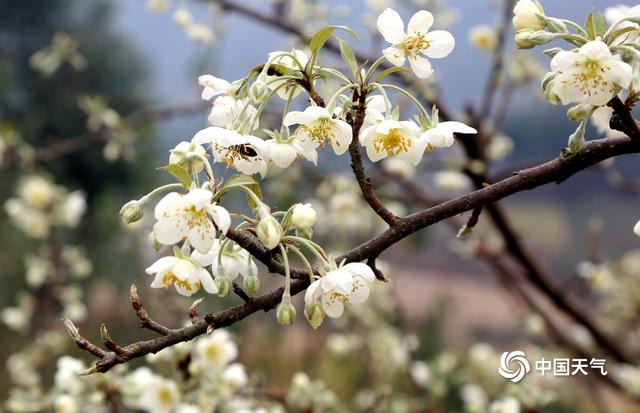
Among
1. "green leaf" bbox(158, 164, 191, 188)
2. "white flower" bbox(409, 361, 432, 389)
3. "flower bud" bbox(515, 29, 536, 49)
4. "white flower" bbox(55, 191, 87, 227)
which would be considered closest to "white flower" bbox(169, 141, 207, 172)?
"green leaf" bbox(158, 164, 191, 188)

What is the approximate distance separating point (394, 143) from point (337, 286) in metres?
0.12

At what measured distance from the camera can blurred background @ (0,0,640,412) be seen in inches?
79.0

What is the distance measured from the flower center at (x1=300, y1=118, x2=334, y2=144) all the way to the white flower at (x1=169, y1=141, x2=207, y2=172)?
8cm

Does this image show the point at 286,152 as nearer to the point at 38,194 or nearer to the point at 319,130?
the point at 319,130

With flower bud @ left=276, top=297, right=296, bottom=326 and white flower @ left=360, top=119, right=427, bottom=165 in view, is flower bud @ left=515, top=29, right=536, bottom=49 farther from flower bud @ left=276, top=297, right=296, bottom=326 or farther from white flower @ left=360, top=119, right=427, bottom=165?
flower bud @ left=276, top=297, right=296, bottom=326

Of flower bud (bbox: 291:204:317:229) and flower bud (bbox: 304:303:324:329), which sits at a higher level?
flower bud (bbox: 291:204:317:229)

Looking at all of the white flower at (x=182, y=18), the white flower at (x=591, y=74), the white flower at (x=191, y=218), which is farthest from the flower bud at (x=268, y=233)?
the white flower at (x=182, y=18)

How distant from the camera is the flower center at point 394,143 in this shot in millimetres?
517

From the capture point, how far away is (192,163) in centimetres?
45

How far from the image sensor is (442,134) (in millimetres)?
515

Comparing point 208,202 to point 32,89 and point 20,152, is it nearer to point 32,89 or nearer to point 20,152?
point 20,152

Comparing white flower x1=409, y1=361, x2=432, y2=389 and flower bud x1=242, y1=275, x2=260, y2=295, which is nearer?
flower bud x1=242, y1=275, x2=260, y2=295

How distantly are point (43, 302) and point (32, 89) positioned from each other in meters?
4.86

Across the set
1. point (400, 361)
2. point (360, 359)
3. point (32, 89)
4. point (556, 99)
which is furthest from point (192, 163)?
point (32, 89)
